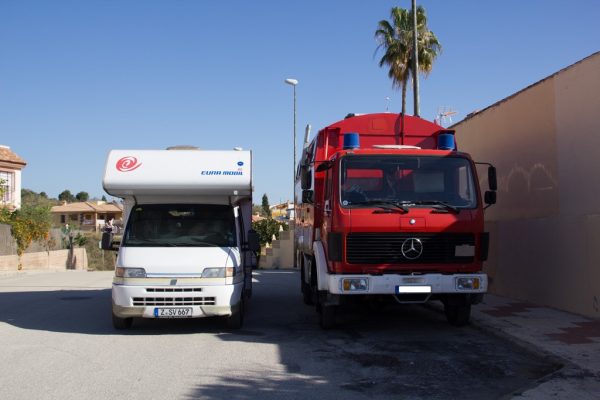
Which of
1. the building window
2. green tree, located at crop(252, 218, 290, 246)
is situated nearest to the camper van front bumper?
green tree, located at crop(252, 218, 290, 246)

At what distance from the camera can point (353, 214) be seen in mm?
8992

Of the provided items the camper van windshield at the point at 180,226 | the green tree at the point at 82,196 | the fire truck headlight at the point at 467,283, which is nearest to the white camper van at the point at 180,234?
the camper van windshield at the point at 180,226

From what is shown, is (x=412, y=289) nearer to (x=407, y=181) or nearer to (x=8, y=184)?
(x=407, y=181)

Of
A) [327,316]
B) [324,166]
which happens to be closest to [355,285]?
[327,316]

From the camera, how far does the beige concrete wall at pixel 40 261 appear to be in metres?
27.0

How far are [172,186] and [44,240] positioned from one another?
23320 mm

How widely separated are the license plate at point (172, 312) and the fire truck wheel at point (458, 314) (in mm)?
4130

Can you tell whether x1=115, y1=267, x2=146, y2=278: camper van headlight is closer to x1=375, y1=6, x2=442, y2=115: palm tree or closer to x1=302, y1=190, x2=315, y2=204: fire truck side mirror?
x1=302, y1=190, x2=315, y2=204: fire truck side mirror

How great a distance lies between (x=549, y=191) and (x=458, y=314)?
3636 mm

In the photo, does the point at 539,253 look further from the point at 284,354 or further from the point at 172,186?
the point at 172,186

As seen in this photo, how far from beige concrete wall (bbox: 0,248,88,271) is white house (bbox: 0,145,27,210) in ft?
23.9

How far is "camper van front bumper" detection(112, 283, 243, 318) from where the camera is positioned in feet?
30.8

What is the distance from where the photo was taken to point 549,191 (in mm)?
11969

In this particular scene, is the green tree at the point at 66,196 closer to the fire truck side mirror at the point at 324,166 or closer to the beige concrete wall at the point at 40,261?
the beige concrete wall at the point at 40,261
